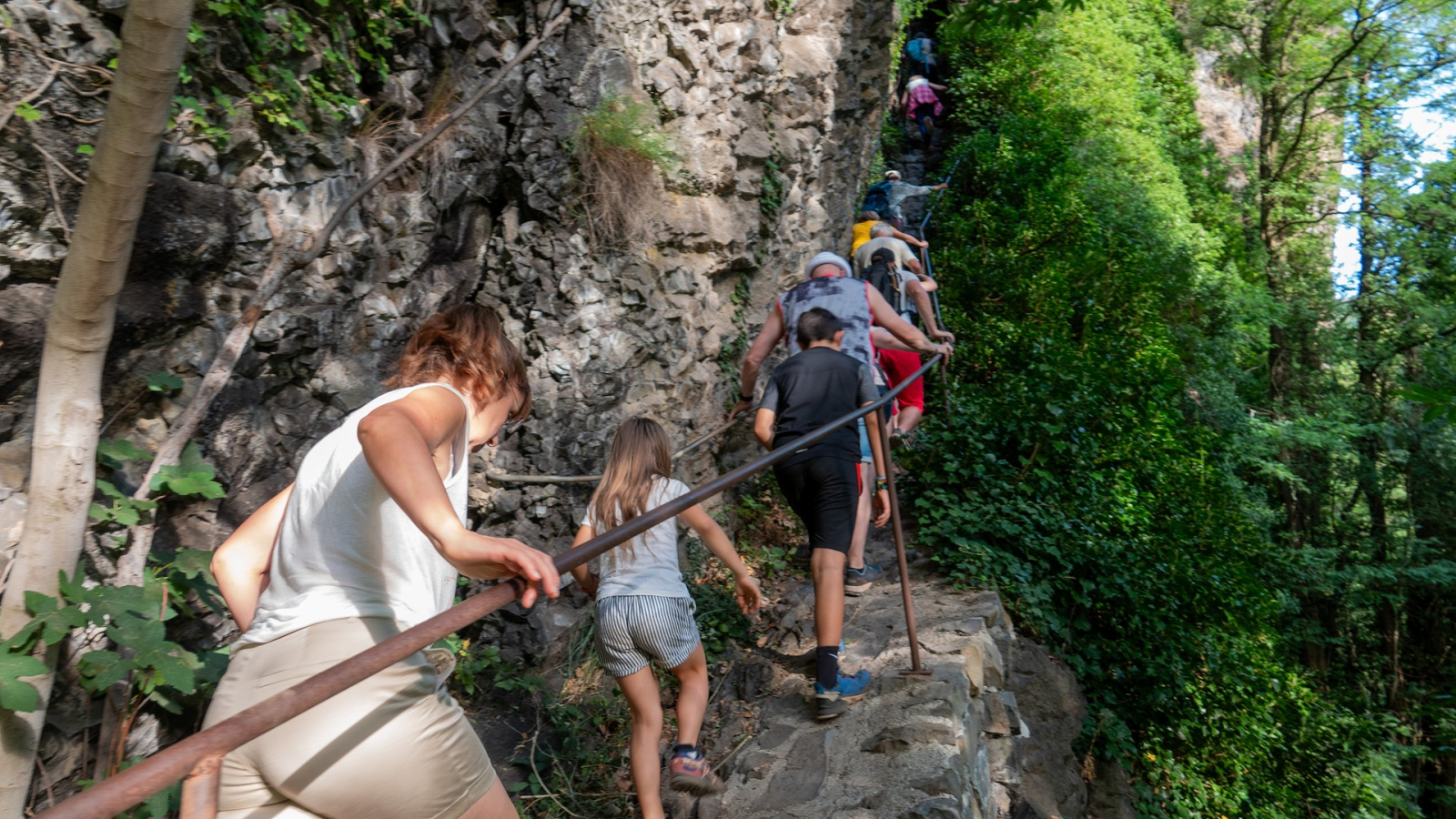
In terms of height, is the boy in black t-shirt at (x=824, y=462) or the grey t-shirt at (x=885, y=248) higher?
the grey t-shirt at (x=885, y=248)

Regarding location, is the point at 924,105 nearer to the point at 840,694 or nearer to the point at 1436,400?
the point at 1436,400

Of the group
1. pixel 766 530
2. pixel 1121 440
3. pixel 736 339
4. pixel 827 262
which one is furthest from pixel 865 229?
pixel 766 530

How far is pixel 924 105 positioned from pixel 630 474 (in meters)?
12.9

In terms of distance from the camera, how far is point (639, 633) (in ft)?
11.3

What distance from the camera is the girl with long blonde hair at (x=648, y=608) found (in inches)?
136

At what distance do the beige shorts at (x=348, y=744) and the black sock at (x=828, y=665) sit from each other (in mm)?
2488

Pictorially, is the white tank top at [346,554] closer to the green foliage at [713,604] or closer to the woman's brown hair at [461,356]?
the woman's brown hair at [461,356]

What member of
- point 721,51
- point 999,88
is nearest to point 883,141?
point 999,88

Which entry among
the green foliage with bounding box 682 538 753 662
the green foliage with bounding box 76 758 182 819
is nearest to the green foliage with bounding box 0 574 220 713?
the green foliage with bounding box 76 758 182 819

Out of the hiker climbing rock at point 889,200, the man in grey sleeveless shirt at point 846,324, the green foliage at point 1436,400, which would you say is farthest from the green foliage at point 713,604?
the hiker climbing rock at point 889,200

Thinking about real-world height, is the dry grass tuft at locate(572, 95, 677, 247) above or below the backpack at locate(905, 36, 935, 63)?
below

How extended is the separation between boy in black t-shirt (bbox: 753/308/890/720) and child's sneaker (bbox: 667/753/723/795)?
0.66m

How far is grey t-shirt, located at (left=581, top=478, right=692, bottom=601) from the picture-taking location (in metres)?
3.52

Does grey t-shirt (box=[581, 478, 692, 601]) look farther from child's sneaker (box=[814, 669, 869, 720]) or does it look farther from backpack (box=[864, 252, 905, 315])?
backpack (box=[864, 252, 905, 315])
